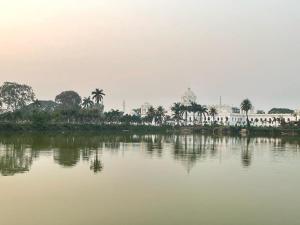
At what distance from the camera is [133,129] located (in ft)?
371

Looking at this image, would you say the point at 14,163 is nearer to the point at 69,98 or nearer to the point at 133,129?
the point at 133,129

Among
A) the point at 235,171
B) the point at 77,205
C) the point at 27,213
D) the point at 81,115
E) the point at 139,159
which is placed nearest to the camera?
the point at 27,213

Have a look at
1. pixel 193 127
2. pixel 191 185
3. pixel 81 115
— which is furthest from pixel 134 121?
pixel 191 185

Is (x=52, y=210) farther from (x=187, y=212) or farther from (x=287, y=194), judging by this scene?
(x=287, y=194)

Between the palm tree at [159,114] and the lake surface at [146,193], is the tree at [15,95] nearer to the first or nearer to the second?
the palm tree at [159,114]

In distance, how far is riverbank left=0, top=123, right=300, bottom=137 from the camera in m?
88.4

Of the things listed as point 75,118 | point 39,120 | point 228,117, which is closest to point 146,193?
point 39,120

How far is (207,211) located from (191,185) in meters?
5.73

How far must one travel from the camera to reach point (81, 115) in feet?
346

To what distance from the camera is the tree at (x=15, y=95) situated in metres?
121

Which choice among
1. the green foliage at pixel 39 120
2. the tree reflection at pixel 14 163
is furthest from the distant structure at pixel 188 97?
the tree reflection at pixel 14 163

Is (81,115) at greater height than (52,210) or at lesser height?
greater

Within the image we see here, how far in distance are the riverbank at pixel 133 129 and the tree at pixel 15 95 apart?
30.0 m

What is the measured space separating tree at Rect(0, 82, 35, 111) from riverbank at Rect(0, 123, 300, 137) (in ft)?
98.3
